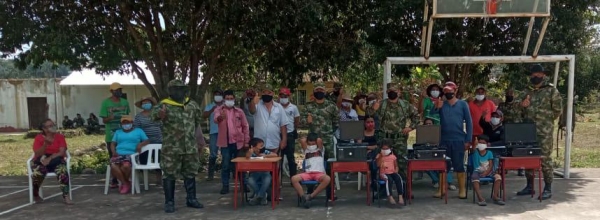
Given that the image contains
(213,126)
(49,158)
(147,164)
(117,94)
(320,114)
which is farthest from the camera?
(213,126)

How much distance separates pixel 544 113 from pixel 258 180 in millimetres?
4296

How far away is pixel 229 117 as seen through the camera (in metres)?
7.69

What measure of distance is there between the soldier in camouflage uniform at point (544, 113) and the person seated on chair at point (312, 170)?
3041mm

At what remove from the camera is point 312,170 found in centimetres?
675

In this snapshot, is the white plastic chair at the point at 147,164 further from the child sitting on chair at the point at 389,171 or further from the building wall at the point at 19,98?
the building wall at the point at 19,98

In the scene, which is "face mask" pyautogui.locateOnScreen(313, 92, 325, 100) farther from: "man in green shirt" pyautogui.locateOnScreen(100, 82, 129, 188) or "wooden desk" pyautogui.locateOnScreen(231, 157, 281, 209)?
"man in green shirt" pyautogui.locateOnScreen(100, 82, 129, 188)

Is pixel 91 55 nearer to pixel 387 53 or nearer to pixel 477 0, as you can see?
pixel 387 53

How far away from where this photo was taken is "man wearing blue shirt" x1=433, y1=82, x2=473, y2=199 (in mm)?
7051

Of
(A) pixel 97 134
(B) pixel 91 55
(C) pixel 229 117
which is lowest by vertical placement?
(A) pixel 97 134

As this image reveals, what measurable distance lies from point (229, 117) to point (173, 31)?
12.1 feet

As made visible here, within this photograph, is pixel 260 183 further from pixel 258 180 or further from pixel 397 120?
pixel 397 120

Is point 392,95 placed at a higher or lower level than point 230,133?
higher

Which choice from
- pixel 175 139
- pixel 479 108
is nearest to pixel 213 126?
pixel 175 139

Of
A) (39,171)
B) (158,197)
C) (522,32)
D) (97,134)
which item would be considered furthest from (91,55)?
(97,134)
